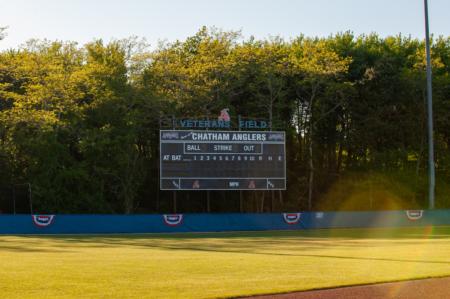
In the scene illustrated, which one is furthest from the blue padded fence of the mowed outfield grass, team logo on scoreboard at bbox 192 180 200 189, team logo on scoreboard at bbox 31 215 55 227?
the mowed outfield grass

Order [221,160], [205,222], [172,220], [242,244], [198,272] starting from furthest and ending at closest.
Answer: [205,222], [172,220], [221,160], [242,244], [198,272]

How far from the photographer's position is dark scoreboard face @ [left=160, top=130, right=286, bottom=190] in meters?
42.0

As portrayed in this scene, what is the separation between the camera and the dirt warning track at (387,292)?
12.8 m

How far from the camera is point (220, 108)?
56.9 meters

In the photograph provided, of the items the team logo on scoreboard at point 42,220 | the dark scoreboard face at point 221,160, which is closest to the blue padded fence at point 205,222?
the team logo on scoreboard at point 42,220

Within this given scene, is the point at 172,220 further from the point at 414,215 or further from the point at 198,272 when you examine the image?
the point at 198,272

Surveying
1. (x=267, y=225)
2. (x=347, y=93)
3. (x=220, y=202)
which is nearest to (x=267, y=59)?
(x=347, y=93)

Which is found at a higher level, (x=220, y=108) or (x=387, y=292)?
(x=220, y=108)

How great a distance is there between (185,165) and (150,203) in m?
19.5

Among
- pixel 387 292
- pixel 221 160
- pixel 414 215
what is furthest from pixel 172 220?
pixel 387 292

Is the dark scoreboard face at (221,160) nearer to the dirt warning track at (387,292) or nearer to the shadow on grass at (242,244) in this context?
the shadow on grass at (242,244)

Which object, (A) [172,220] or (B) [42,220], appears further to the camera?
(A) [172,220]

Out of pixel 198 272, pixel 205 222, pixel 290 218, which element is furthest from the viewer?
pixel 290 218

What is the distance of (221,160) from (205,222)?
5.42 m
